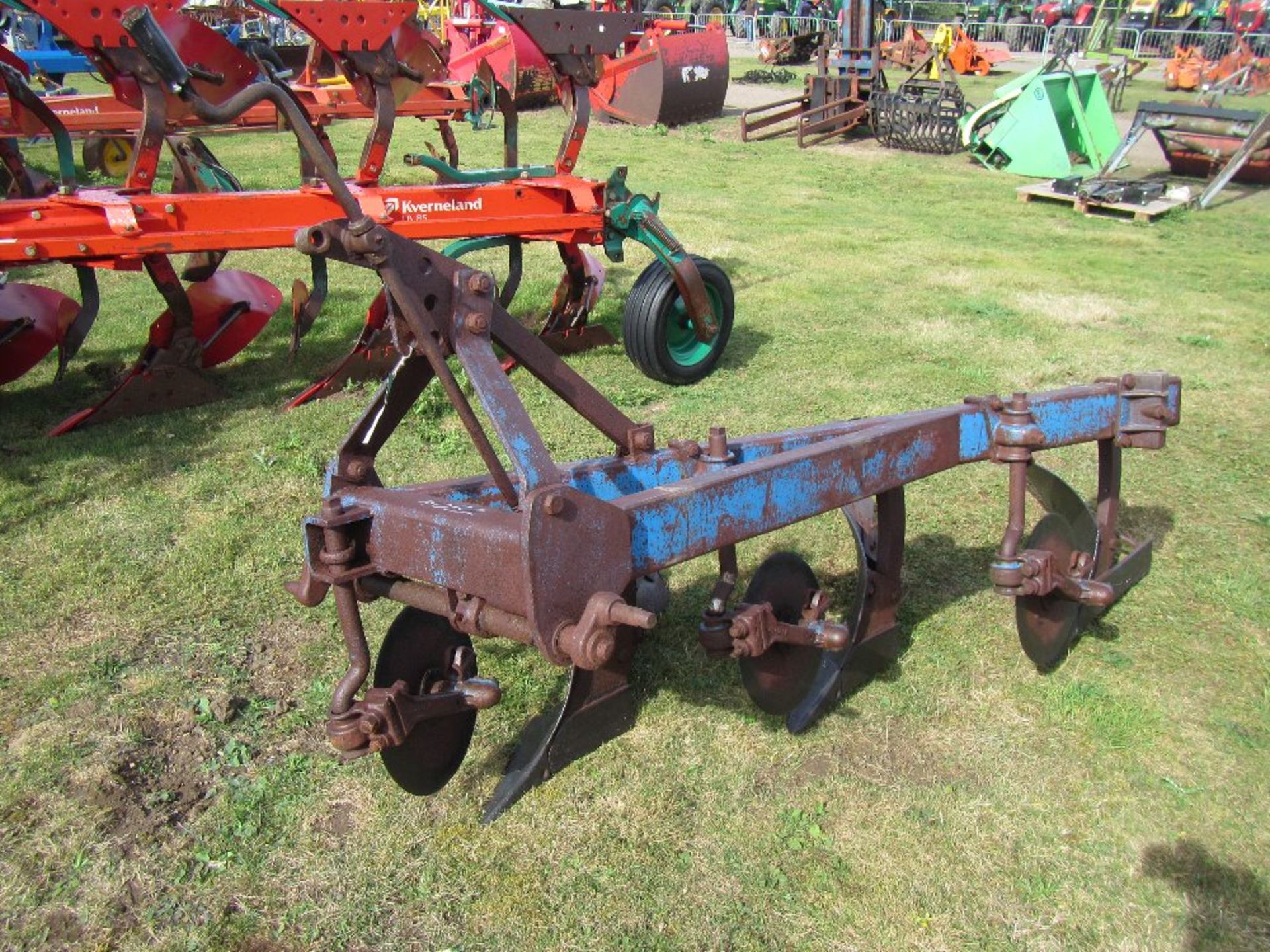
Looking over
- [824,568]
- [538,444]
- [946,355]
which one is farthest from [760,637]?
[946,355]

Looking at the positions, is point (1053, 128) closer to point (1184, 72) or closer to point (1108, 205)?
point (1108, 205)

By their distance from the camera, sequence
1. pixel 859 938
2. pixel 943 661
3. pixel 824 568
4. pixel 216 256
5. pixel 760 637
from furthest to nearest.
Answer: pixel 216 256 < pixel 824 568 < pixel 943 661 < pixel 760 637 < pixel 859 938

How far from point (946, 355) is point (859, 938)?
13.8ft

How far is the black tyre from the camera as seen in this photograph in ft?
17.1

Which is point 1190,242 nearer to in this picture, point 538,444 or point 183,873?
point 538,444

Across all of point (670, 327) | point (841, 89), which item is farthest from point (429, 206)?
point (841, 89)

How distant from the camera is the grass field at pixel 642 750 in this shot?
229 centimetres

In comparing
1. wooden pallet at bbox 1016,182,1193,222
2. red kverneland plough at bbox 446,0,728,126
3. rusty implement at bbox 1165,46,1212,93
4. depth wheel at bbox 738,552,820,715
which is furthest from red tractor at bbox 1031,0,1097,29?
depth wheel at bbox 738,552,820,715

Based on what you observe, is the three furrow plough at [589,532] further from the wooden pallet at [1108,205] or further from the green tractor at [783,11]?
the green tractor at [783,11]

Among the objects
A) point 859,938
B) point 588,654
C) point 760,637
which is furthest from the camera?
point 760,637

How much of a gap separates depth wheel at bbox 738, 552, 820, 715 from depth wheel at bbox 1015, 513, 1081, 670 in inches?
25.5

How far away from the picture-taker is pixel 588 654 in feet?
6.47

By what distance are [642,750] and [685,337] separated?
320cm

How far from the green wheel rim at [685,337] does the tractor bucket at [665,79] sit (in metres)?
10.1
